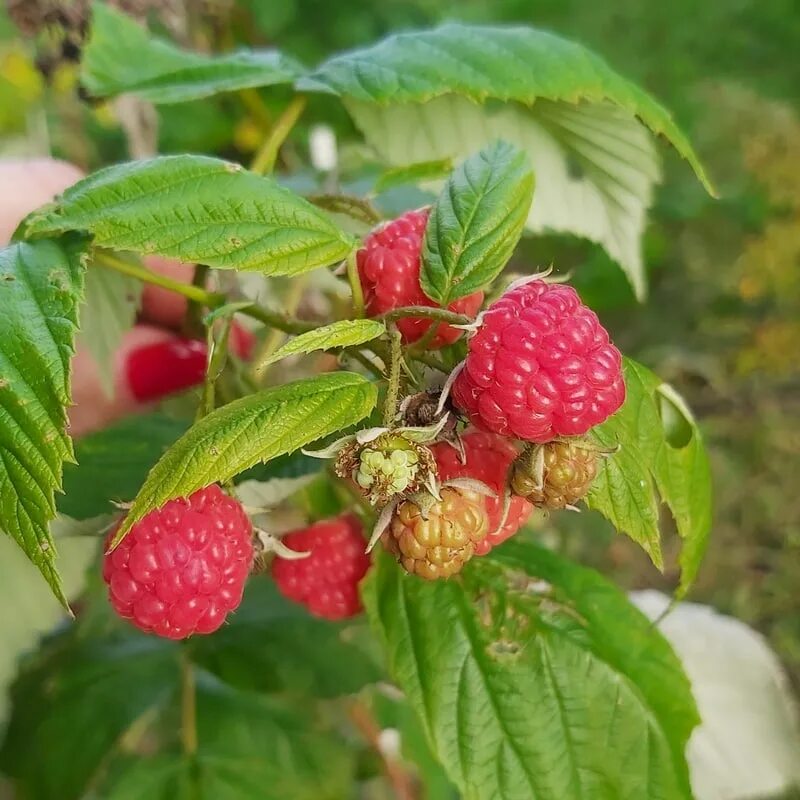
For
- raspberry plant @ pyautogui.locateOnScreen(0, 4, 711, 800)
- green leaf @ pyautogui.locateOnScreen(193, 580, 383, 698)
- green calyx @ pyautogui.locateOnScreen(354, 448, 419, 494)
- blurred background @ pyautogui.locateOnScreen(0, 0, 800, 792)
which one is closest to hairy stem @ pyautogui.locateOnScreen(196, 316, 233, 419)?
raspberry plant @ pyautogui.locateOnScreen(0, 4, 711, 800)

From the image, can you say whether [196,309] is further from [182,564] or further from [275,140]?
[182,564]

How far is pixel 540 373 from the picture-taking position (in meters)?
0.35

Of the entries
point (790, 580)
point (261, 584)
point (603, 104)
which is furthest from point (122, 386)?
point (790, 580)

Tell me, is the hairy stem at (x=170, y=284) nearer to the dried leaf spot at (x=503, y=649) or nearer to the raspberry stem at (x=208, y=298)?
the raspberry stem at (x=208, y=298)

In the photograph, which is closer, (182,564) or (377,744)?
(182,564)

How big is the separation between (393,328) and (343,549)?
0.20 m

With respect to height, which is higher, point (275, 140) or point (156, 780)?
point (275, 140)

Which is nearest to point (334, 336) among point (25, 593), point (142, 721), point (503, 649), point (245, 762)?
point (503, 649)

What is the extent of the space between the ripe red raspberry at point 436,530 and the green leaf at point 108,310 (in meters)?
0.39

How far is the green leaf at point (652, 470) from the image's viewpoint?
1.38 ft

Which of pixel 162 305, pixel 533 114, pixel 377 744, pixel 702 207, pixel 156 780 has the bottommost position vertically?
pixel 377 744

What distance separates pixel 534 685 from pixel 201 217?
0.31 metres

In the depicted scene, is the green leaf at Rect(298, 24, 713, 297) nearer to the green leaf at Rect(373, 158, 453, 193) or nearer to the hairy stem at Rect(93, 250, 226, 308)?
the green leaf at Rect(373, 158, 453, 193)

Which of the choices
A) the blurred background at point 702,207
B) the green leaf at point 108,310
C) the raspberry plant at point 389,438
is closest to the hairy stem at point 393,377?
the raspberry plant at point 389,438
